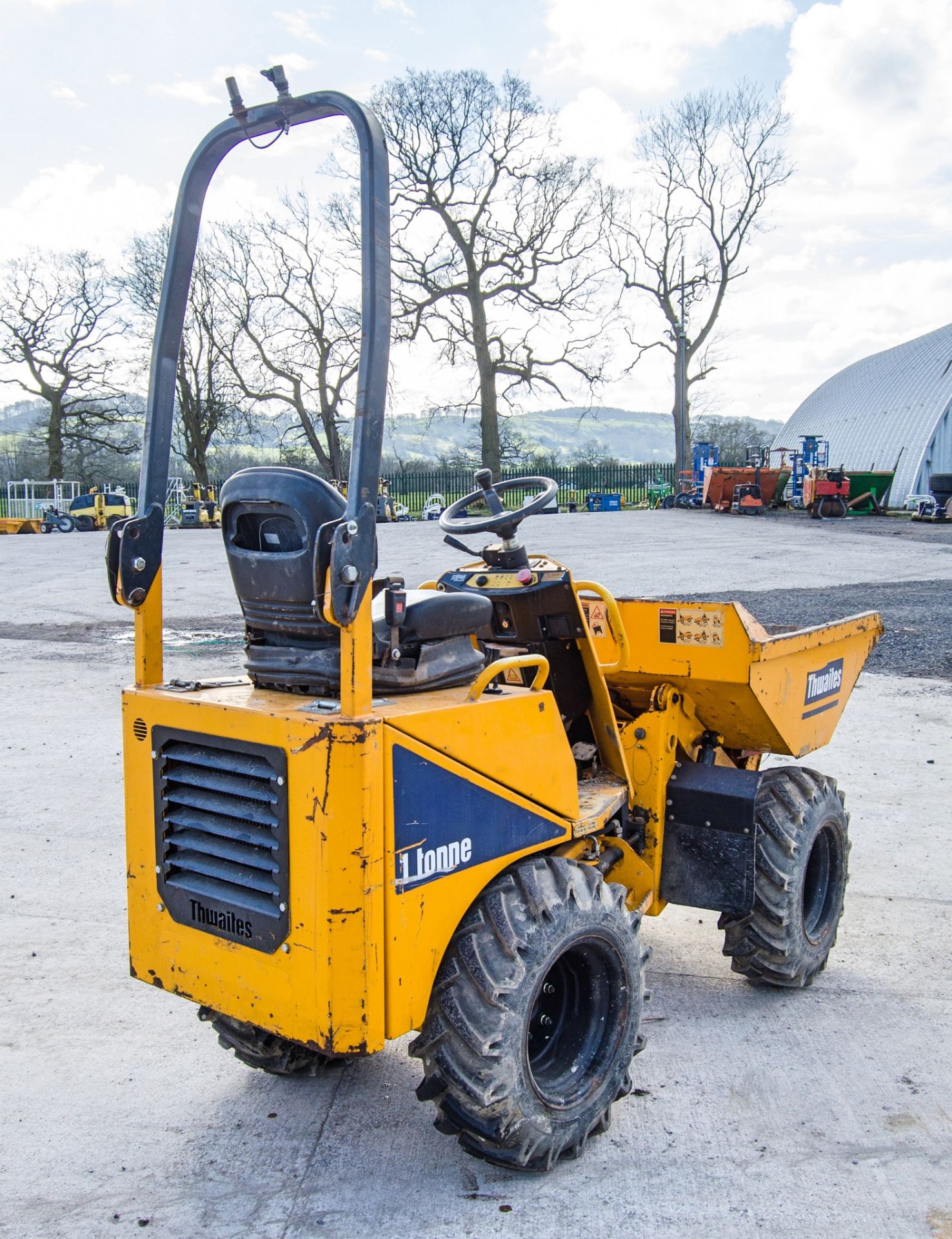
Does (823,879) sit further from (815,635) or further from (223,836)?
(223,836)

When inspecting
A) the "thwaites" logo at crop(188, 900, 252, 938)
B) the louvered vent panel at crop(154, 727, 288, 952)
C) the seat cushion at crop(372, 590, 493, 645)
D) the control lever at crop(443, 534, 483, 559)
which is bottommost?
the "thwaites" logo at crop(188, 900, 252, 938)

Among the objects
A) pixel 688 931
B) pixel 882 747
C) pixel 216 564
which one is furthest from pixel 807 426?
pixel 688 931

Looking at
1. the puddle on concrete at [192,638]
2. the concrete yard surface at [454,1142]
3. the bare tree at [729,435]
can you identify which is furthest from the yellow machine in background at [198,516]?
the concrete yard surface at [454,1142]

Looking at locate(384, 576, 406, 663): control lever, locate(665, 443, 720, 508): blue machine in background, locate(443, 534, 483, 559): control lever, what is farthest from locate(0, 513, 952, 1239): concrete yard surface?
locate(665, 443, 720, 508): blue machine in background

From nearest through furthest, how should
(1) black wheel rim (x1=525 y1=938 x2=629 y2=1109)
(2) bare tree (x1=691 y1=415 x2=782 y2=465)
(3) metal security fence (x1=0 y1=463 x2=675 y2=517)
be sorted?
(1) black wheel rim (x1=525 y1=938 x2=629 y2=1109) < (3) metal security fence (x1=0 y1=463 x2=675 y2=517) < (2) bare tree (x1=691 y1=415 x2=782 y2=465)

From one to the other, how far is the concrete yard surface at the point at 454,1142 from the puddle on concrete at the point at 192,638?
546cm

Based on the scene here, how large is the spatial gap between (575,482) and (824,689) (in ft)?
154

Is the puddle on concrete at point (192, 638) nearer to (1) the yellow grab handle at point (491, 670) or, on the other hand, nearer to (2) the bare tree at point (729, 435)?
(1) the yellow grab handle at point (491, 670)

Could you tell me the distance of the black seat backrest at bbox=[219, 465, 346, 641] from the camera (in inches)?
103

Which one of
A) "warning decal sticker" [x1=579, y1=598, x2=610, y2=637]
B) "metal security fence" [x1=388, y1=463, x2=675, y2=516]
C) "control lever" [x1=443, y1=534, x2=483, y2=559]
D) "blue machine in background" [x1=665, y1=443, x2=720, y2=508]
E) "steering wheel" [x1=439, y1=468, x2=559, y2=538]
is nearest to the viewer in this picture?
"steering wheel" [x1=439, y1=468, x2=559, y2=538]

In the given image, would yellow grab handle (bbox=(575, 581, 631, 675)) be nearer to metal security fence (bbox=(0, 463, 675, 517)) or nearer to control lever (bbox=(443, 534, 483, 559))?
control lever (bbox=(443, 534, 483, 559))

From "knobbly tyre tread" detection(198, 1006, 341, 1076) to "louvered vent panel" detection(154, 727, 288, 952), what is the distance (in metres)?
0.41

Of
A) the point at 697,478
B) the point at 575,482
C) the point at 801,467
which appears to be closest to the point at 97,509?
the point at 575,482

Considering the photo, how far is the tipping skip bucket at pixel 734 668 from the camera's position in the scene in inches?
150
